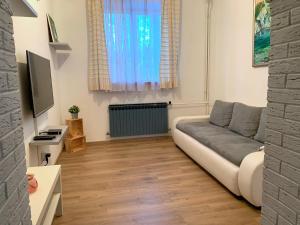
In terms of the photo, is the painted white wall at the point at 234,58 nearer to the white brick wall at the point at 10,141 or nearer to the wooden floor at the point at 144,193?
the wooden floor at the point at 144,193

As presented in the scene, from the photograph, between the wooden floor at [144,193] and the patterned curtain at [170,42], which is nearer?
the wooden floor at [144,193]

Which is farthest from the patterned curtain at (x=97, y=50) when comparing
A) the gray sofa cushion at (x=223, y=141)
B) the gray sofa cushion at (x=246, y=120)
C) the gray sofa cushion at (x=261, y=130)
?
the gray sofa cushion at (x=261, y=130)

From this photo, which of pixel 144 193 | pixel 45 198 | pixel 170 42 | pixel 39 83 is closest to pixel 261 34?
pixel 170 42

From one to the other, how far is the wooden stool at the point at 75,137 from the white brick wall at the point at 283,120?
3402 millimetres

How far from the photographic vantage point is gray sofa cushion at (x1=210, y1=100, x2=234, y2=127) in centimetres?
370

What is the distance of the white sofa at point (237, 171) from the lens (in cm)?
214

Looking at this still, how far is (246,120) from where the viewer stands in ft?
10.4

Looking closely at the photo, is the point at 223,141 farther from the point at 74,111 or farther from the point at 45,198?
the point at 74,111

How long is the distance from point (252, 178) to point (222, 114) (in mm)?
1740

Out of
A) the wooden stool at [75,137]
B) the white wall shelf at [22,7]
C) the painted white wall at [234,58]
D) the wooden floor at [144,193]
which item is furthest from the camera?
the wooden stool at [75,137]

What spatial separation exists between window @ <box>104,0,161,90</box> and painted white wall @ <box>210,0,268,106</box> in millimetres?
1107

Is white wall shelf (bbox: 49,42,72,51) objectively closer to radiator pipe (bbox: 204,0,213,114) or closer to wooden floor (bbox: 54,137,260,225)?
wooden floor (bbox: 54,137,260,225)

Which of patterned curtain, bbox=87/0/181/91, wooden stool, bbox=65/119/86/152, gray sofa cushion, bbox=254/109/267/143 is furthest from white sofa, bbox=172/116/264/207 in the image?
wooden stool, bbox=65/119/86/152

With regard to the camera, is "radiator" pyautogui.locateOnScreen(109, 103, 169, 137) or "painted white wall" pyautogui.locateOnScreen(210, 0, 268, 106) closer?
"painted white wall" pyautogui.locateOnScreen(210, 0, 268, 106)
